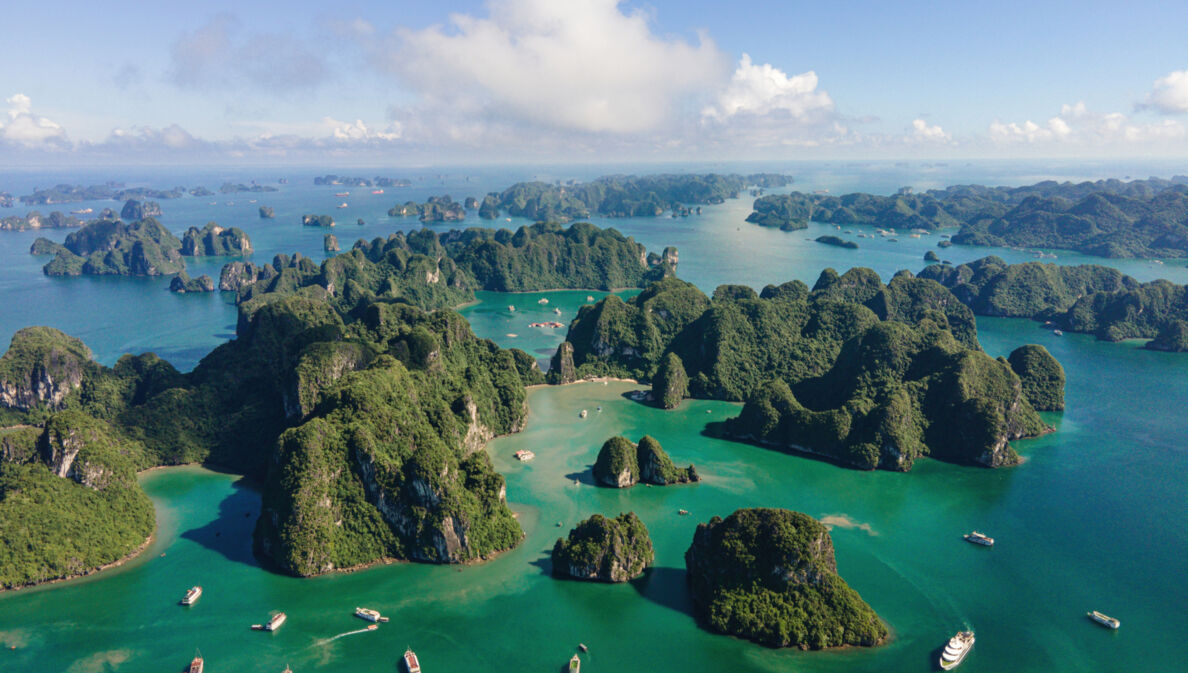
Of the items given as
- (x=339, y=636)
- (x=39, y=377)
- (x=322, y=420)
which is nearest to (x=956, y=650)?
(x=339, y=636)

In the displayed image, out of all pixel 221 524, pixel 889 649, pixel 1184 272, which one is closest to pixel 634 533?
pixel 889 649

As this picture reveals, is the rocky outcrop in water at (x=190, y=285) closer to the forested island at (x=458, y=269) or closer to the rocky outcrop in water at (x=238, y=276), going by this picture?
the rocky outcrop in water at (x=238, y=276)

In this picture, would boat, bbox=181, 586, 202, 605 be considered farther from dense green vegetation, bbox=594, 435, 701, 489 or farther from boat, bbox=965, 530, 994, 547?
boat, bbox=965, 530, 994, 547

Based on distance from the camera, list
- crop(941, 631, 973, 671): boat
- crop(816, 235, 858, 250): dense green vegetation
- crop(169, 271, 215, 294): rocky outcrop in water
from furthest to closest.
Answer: crop(816, 235, 858, 250): dense green vegetation, crop(169, 271, 215, 294): rocky outcrop in water, crop(941, 631, 973, 671): boat

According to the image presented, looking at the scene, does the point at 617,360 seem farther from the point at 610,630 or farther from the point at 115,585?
the point at 115,585

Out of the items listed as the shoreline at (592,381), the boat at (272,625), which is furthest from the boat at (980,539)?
the boat at (272,625)

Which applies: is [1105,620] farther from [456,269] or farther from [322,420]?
[456,269]

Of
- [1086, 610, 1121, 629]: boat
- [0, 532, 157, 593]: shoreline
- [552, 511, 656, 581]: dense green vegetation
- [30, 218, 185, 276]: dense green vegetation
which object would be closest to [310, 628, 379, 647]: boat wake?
[552, 511, 656, 581]: dense green vegetation
